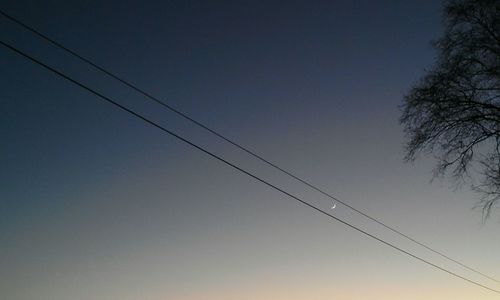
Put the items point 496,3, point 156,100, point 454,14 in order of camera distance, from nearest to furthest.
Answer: point 496,3, point 454,14, point 156,100

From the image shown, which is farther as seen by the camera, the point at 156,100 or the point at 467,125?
the point at 156,100

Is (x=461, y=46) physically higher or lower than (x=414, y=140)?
higher

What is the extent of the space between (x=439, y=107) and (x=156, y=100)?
5.44 metres

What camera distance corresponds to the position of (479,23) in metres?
6.74

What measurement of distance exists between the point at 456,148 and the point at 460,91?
0.94 metres

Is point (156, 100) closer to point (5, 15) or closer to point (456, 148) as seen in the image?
point (5, 15)

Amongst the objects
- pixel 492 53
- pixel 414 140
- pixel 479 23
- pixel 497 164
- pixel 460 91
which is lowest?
pixel 497 164

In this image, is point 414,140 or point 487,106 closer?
point 487,106

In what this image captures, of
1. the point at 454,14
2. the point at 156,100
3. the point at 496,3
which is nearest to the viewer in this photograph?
the point at 496,3

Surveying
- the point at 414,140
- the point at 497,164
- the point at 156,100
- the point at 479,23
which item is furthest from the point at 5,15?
the point at 497,164

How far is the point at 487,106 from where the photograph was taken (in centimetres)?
659

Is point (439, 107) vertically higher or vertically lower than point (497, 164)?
higher

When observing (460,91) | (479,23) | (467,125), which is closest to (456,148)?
(467,125)

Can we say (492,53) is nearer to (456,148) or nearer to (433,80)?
(433,80)
